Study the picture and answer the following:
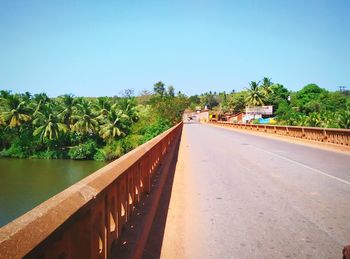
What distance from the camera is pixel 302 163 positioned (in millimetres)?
12734

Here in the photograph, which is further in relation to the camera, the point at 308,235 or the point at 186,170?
the point at 186,170

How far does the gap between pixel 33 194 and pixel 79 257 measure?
144ft

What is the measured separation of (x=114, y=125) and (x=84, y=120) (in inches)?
269

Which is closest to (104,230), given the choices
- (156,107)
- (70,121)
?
(156,107)

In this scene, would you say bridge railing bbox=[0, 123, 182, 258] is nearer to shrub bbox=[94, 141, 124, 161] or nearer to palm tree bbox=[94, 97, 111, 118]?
shrub bbox=[94, 141, 124, 161]

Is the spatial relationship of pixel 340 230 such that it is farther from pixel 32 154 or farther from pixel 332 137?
pixel 32 154

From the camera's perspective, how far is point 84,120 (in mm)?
66750

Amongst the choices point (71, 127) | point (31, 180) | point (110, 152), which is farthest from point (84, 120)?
point (31, 180)

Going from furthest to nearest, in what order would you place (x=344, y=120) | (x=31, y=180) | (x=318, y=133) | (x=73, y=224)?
(x=31, y=180)
(x=344, y=120)
(x=318, y=133)
(x=73, y=224)

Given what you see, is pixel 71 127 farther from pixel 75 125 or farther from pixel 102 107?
pixel 102 107

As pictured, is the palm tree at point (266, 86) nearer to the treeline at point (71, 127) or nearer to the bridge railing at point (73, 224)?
the treeline at point (71, 127)

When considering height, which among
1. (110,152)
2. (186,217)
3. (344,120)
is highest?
(344,120)

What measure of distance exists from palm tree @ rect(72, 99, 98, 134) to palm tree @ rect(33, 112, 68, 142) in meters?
3.15

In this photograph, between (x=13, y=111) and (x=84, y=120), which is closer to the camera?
(x=84, y=120)
